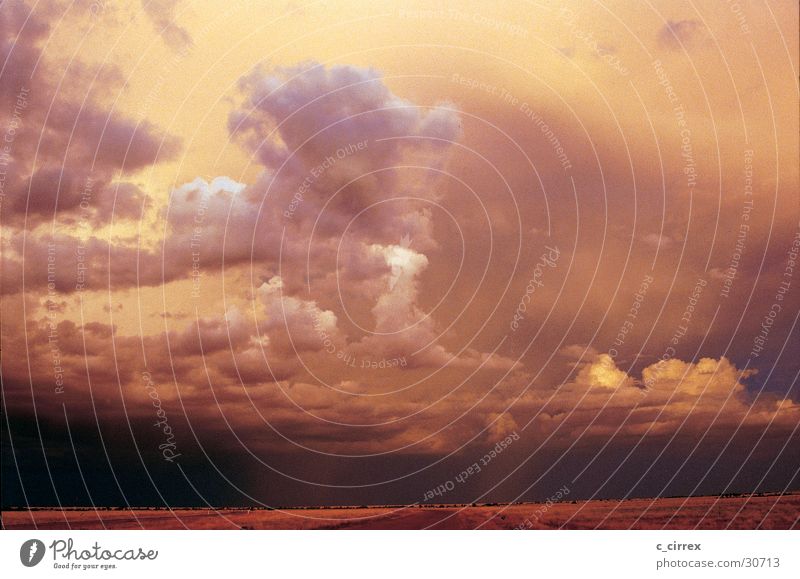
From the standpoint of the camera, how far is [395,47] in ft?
94.0

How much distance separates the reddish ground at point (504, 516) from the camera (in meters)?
25.8

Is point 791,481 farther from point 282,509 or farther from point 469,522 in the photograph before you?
point 282,509

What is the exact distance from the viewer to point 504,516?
2669cm

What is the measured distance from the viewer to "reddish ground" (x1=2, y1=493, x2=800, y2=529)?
2575 cm
